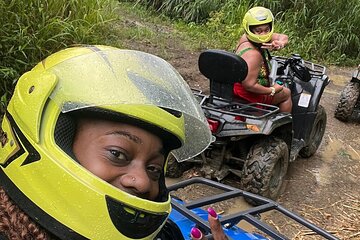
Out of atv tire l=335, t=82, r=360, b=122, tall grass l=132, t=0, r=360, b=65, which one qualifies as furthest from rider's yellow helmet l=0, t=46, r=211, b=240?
tall grass l=132, t=0, r=360, b=65

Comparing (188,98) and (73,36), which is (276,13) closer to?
(73,36)

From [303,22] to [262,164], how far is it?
635 centimetres

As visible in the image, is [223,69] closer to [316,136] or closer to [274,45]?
[274,45]

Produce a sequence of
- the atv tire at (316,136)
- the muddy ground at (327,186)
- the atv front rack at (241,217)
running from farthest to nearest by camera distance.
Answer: the atv tire at (316,136) → the muddy ground at (327,186) → the atv front rack at (241,217)

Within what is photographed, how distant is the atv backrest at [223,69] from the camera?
3.89 metres

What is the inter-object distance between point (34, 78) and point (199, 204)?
3.26 ft

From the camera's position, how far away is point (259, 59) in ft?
14.2

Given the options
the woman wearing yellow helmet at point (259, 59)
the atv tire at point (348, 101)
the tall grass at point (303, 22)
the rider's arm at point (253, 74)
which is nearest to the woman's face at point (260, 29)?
the woman wearing yellow helmet at point (259, 59)

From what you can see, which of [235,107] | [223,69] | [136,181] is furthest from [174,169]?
[136,181]

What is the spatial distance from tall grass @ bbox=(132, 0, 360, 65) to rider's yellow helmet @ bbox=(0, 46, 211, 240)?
7.72 metres

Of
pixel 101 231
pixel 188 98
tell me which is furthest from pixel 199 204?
pixel 101 231

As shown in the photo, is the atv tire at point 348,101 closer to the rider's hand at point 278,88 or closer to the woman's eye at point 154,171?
the rider's hand at point 278,88

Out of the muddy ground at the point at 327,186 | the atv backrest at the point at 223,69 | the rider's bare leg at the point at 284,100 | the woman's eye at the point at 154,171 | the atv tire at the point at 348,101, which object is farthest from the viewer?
the atv tire at the point at 348,101

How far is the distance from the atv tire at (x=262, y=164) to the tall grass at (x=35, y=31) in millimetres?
1887
